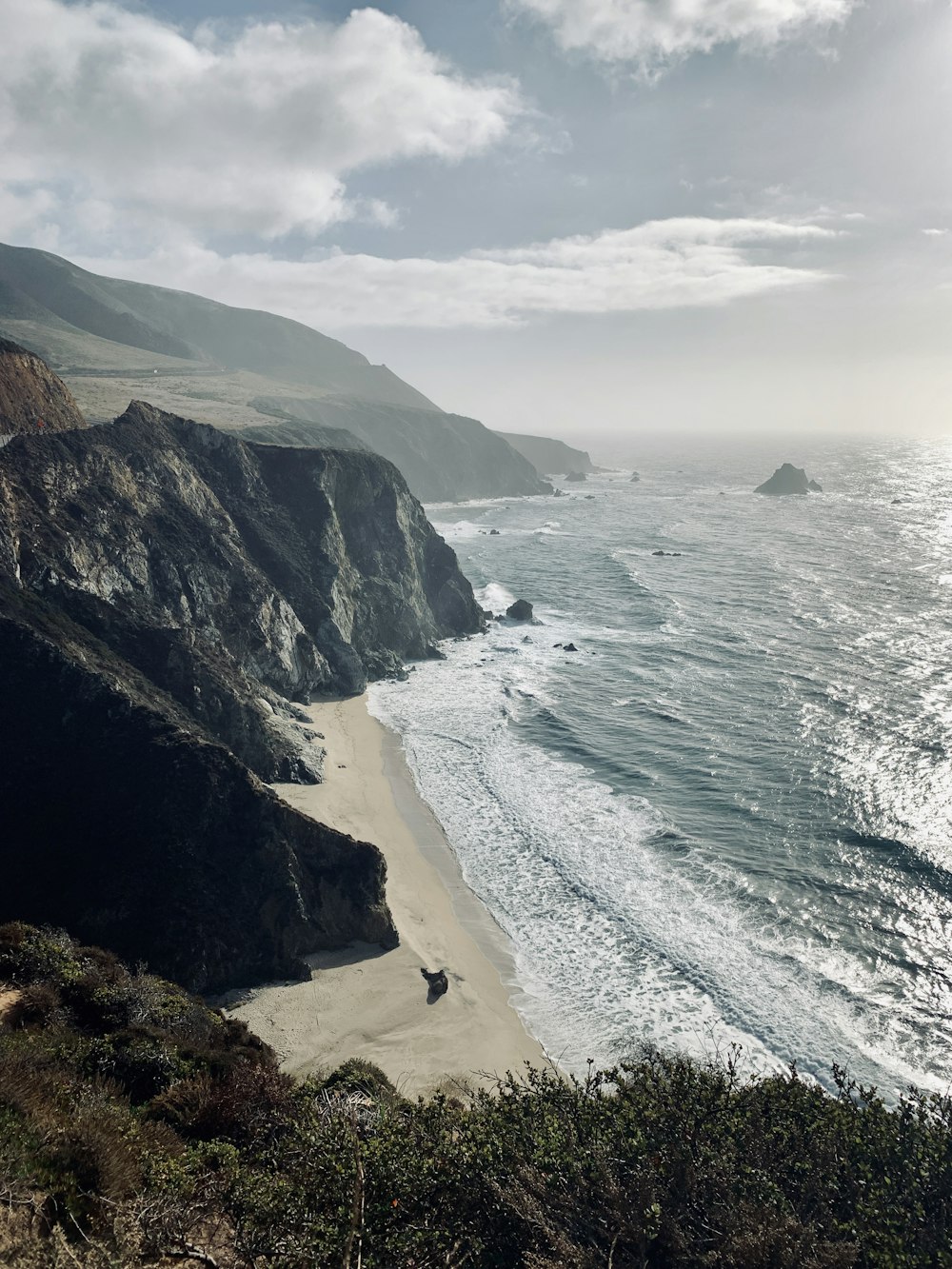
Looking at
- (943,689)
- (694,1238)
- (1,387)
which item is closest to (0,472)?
(1,387)

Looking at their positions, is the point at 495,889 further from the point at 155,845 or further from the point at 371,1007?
the point at 155,845

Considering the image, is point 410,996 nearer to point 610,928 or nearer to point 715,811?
point 610,928

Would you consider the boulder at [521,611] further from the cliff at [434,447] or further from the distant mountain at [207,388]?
the cliff at [434,447]

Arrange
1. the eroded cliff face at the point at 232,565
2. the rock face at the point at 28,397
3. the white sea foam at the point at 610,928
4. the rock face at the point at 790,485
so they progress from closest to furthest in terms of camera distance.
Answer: the white sea foam at the point at 610,928, the eroded cliff face at the point at 232,565, the rock face at the point at 28,397, the rock face at the point at 790,485

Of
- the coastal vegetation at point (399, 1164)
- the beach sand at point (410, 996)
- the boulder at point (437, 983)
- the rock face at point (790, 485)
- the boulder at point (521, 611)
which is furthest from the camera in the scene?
the rock face at point (790, 485)

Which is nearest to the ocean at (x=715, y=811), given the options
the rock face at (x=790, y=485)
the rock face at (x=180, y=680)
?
the rock face at (x=180, y=680)

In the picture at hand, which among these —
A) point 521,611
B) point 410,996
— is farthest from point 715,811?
point 521,611

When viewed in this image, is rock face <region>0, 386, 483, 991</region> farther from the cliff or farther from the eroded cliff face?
the cliff
